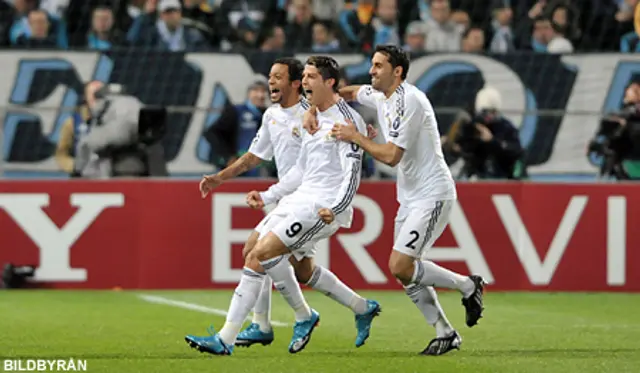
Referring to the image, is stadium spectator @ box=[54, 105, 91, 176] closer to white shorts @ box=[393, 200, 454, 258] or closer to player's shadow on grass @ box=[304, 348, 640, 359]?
player's shadow on grass @ box=[304, 348, 640, 359]

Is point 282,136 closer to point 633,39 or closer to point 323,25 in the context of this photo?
point 323,25

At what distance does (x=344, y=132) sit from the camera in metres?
9.23

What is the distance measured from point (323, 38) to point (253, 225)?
3.68 metres

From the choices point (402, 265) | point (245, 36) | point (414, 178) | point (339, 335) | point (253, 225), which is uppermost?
point (414, 178)

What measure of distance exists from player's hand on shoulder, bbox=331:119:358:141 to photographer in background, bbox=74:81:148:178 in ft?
20.8

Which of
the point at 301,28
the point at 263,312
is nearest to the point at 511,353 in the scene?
the point at 263,312

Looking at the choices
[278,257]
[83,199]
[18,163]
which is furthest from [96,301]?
[278,257]

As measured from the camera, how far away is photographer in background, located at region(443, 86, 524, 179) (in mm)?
15555

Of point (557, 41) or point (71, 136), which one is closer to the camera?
point (71, 136)

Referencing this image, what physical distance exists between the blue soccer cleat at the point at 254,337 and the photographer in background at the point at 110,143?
5.51 meters

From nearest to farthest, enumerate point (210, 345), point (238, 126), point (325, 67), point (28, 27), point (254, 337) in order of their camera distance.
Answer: point (210, 345) → point (325, 67) → point (254, 337) → point (238, 126) → point (28, 27)

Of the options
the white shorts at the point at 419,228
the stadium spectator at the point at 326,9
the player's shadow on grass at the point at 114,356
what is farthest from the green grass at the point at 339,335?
the stadium spectator at the point at 326,9

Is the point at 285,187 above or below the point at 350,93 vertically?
below

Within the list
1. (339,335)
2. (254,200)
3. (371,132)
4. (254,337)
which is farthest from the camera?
(339,335)
